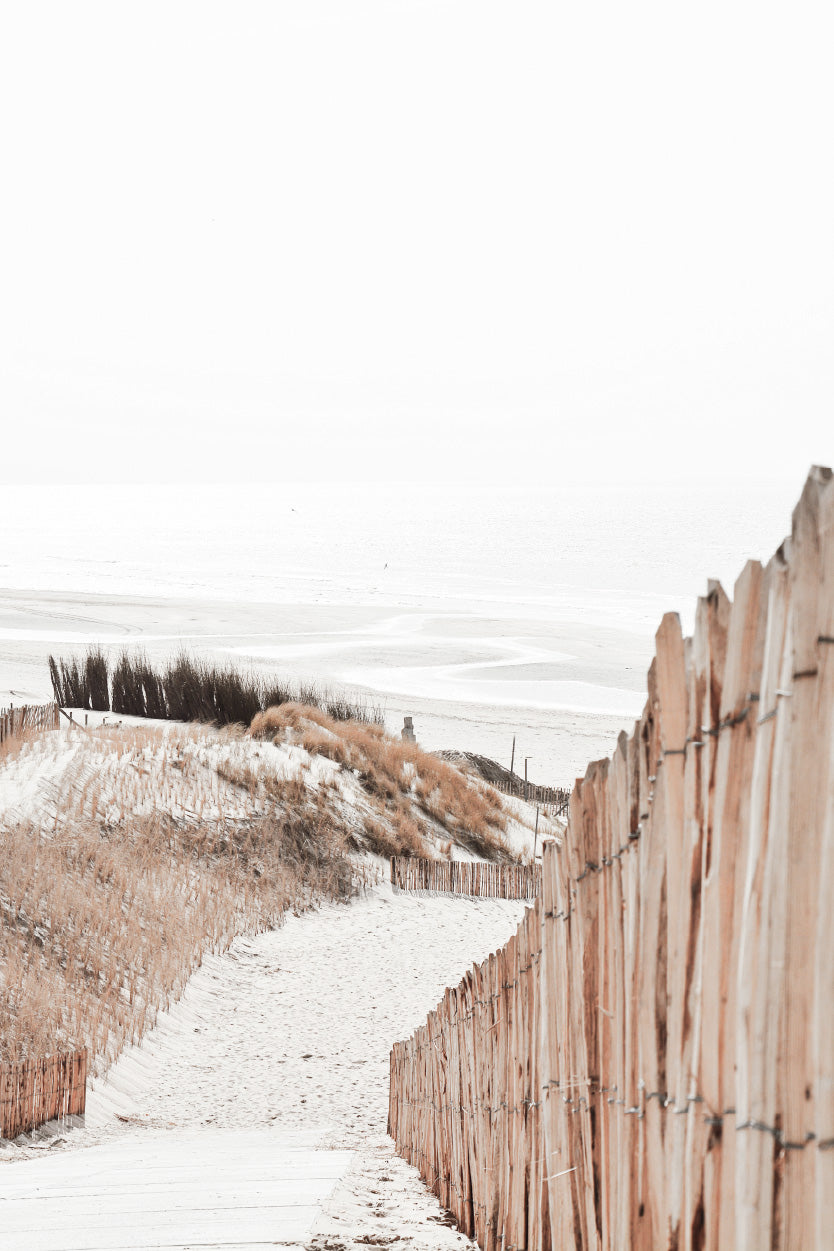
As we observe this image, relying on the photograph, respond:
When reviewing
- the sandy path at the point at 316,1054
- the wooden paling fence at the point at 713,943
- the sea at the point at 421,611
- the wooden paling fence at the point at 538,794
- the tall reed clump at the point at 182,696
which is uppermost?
the sea at the point at 421,611

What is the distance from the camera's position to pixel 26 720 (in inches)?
467

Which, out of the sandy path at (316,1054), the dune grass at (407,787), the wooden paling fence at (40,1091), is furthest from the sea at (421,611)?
the dune grass at (407,787)

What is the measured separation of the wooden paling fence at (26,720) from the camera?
11.4m

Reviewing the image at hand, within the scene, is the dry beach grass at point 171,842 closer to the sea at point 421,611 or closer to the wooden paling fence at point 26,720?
the wooden paling fence at point 26,720

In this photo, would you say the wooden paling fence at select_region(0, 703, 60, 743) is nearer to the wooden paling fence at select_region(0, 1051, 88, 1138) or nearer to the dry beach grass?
the dry beach grass

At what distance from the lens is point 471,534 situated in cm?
10669

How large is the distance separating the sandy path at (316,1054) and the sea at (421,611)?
3024 mm

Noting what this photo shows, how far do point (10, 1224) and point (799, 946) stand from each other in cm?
254

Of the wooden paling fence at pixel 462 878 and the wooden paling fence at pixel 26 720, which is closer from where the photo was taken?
the wooden paling fence at pixel 462 878

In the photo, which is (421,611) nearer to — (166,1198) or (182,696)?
(182,696)

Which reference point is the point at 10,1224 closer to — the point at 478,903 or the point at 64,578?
the point at 478,903

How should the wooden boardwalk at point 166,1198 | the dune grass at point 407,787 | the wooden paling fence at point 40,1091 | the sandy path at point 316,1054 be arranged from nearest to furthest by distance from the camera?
the wooden boardwalk at point 166,1198
the sandy path at point 316,1054
the wooden paling fence at point 40,1091
the dune grass at point 407,787

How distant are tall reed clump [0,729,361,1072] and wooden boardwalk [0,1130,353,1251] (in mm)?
2148

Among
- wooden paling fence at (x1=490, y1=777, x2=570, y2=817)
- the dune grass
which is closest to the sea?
wooden paling fence at (x1=490, y1=777, x2=570, y2=817)
